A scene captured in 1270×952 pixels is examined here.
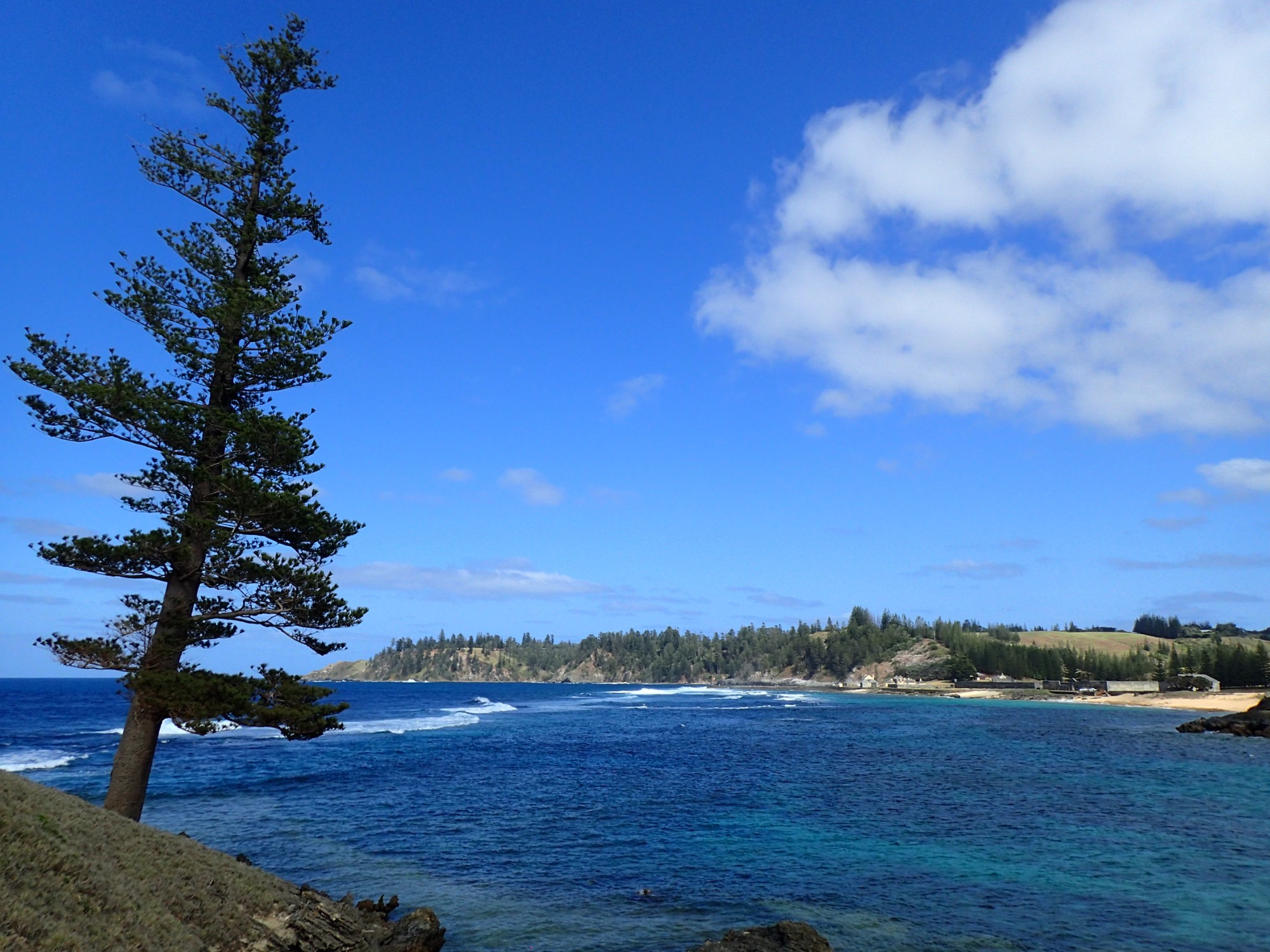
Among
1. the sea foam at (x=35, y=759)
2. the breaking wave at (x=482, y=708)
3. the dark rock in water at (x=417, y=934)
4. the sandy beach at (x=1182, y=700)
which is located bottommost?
the breaking wave at (x=482, y=708)

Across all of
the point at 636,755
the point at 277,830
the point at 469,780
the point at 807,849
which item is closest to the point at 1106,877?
the point at 807,849

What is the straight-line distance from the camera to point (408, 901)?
78.1 ft

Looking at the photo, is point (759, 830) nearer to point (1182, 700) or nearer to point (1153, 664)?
point (1182, 700)

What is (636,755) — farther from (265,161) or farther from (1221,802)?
(265,161)

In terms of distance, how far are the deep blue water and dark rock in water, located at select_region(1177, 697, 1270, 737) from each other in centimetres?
733

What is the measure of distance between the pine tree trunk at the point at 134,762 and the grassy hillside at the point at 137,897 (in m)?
2.73

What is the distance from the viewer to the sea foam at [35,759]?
5448cm

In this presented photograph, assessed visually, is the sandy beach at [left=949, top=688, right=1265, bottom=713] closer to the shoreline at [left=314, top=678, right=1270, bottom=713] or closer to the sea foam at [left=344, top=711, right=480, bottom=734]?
the shoreline at [left=314, top=678, right=1270, bottom=713]

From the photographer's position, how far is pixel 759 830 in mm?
34219

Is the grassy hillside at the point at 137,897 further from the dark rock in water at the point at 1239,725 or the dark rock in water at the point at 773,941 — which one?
the dark rock in water at the point at 1239,725

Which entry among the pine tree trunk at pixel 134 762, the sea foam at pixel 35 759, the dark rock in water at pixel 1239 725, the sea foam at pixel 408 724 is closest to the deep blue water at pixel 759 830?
the sea foam at pixel 35 759

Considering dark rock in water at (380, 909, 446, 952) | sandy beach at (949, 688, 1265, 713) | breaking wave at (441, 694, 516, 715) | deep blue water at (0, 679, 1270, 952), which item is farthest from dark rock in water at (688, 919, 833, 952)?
breaking wave at (441, 694, 516, 715)

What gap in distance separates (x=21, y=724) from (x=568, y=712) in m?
79.9

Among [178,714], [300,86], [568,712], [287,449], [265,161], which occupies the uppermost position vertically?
[300,86]
